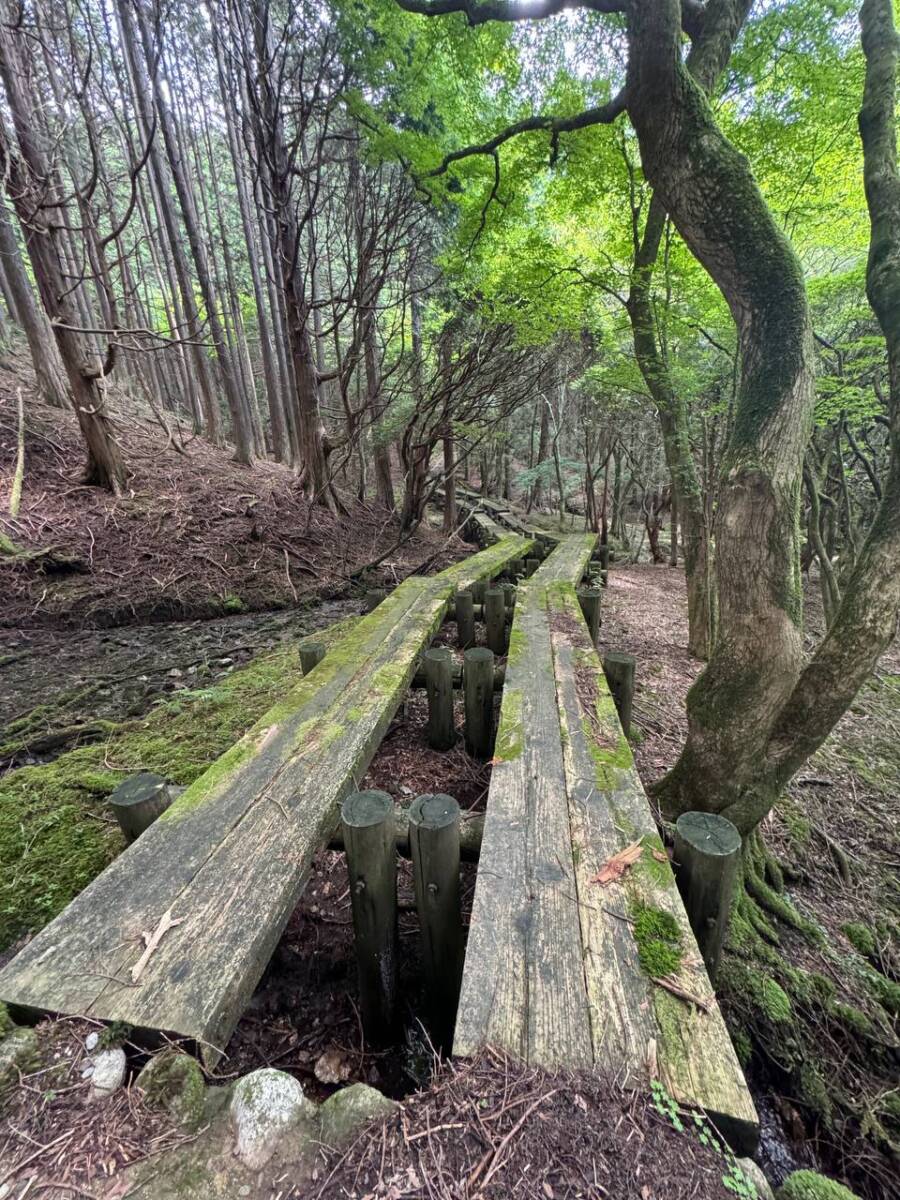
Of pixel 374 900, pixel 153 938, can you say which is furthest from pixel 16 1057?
pixel 374 900

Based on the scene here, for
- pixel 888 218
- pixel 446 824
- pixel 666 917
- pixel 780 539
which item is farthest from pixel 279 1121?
pixel 888 218

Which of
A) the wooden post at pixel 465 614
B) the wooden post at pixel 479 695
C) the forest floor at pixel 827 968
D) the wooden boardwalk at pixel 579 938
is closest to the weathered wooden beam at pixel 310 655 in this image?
the wooden post at pixel 479 695

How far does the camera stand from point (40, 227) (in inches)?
201

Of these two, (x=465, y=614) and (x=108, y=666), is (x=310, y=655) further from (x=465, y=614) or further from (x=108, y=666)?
(x=108, y=666)

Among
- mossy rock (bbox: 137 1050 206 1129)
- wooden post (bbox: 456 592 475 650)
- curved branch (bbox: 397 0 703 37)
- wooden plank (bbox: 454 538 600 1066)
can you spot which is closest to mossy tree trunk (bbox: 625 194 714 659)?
curved branch (bbox: 397 0 703 37)

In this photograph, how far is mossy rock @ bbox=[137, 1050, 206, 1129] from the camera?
3.60ft

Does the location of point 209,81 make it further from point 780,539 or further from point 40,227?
point 780,539

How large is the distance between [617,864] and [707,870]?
1.00 ft

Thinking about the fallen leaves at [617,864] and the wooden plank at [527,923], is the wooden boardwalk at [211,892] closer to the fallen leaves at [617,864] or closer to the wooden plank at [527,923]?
the wooden plank at [527,923]

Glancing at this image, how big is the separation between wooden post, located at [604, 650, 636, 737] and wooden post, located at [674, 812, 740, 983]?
1.69 meters

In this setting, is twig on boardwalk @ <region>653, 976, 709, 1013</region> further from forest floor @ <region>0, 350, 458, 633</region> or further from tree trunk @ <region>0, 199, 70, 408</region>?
tree trunk @ <region>0, 199, 70, 408</region>

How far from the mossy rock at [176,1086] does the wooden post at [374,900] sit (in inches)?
25.4

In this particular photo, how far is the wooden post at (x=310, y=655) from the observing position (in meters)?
3.37

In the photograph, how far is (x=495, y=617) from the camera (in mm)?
4680
